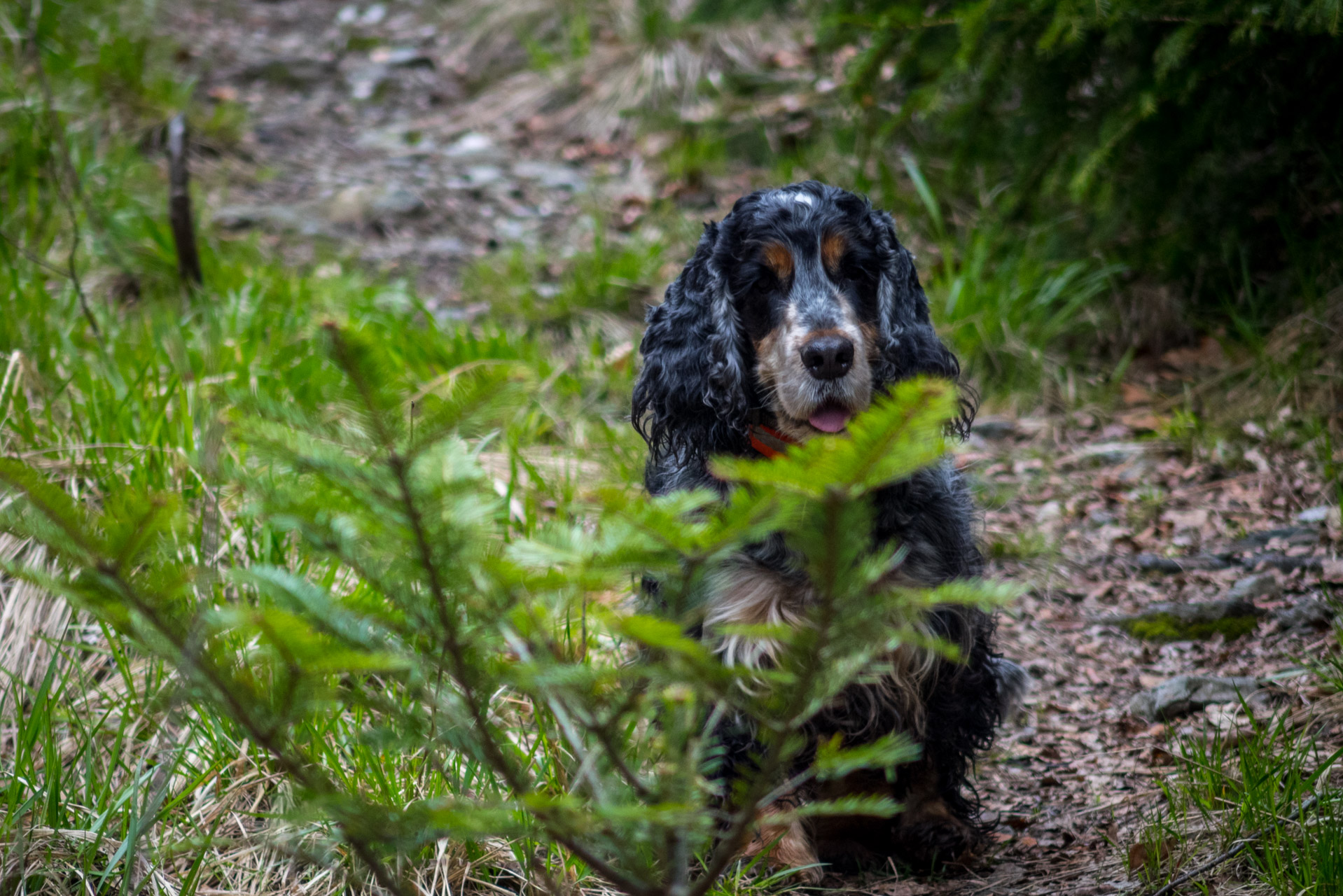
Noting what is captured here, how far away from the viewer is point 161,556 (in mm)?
1305

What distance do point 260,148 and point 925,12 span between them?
5.27m

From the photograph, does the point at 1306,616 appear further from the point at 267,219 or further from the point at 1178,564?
the point at 267,219

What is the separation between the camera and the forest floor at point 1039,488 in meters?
2.86

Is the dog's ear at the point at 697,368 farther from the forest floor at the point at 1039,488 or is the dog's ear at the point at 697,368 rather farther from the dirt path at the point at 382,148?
the dirt path at the point at 382,148

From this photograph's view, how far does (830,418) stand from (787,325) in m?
0.26

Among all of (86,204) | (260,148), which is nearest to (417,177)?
(260,148)

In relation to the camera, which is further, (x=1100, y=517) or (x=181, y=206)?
(x=181, y=206)

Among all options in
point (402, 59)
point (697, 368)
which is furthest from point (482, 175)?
point (697, 368)

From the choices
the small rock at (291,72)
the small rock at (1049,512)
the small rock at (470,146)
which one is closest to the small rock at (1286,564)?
the small rock at (1049,512)

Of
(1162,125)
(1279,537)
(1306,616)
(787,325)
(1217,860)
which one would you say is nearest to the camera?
(1217,860)

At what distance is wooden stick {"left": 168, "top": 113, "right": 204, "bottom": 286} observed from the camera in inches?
188

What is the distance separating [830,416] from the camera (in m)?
2.63

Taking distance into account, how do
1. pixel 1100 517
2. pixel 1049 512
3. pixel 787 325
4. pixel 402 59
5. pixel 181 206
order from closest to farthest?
pixel 787 325, pixel 1100 517, pixel 1049 512, pixel 181 206, pixel 402 59

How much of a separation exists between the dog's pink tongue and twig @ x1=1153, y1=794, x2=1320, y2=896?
3.82 feet
